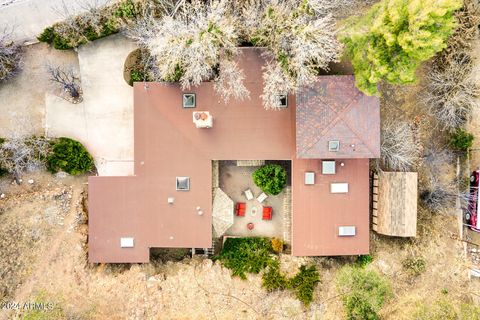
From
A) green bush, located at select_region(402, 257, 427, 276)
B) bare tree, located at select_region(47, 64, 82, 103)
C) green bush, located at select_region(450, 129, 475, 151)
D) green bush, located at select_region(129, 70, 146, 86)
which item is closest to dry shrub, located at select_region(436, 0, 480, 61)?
green bush, located at select_region(450, 129, 475, 151)

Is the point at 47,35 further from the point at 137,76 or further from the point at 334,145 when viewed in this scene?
the point at 334,145

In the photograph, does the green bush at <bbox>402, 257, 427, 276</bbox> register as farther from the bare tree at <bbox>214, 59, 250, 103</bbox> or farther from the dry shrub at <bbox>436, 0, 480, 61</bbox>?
the bare tree at <bbox>214, 59, 250, 103</bbox>

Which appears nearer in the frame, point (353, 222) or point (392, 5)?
point (392, 5)

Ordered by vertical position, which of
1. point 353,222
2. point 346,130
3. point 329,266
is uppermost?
point 346,130

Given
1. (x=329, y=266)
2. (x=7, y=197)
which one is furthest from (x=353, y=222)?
(x=7, y=197)

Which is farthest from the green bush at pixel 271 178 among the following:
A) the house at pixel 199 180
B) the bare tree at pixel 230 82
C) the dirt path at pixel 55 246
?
the dirt path at pixel 55 246

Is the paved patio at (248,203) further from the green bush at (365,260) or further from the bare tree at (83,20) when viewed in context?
the bare tree at (83,20)

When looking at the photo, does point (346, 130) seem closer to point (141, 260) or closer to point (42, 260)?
point (141, 260)
